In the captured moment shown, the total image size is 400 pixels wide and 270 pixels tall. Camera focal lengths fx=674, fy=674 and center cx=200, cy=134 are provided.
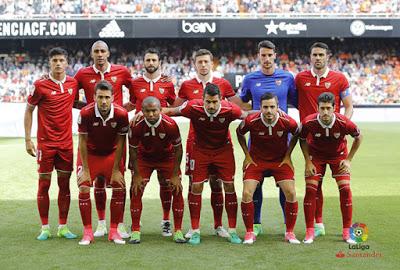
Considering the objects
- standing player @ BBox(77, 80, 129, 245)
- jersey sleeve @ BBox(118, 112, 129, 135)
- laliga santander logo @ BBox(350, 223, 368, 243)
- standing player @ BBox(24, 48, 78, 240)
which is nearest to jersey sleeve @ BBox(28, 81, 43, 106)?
standing player @ BBox(24, 48, 78, 240)

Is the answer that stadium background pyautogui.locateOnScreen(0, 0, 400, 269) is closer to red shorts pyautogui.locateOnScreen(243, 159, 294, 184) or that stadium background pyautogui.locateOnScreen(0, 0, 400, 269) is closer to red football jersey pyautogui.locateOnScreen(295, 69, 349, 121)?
red football jersey pyautogui.locateOnScreen(295, 69, 349, 121)

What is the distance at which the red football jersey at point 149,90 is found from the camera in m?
7.27

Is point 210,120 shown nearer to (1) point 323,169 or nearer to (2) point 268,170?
(2) point 268,170

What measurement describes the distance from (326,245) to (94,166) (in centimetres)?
243

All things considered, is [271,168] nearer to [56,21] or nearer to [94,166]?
[94,166]

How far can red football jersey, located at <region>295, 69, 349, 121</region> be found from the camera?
714 centimetres

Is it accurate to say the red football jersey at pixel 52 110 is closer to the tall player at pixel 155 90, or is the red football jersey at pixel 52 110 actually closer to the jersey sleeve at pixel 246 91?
the tall player at pixel 155 90

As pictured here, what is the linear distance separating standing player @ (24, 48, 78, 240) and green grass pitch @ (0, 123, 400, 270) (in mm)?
369

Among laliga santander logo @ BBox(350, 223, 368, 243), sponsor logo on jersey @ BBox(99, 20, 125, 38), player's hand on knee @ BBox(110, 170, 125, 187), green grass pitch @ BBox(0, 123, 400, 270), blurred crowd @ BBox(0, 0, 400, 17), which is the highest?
blurred crowd @ BBox(0, 0, 400, 17)

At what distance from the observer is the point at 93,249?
247 inches

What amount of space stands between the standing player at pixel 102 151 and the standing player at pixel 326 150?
1.84 meters

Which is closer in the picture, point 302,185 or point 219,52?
point 302,185

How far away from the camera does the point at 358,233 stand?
6625mm

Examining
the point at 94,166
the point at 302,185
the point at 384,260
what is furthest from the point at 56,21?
the point at 384,260
